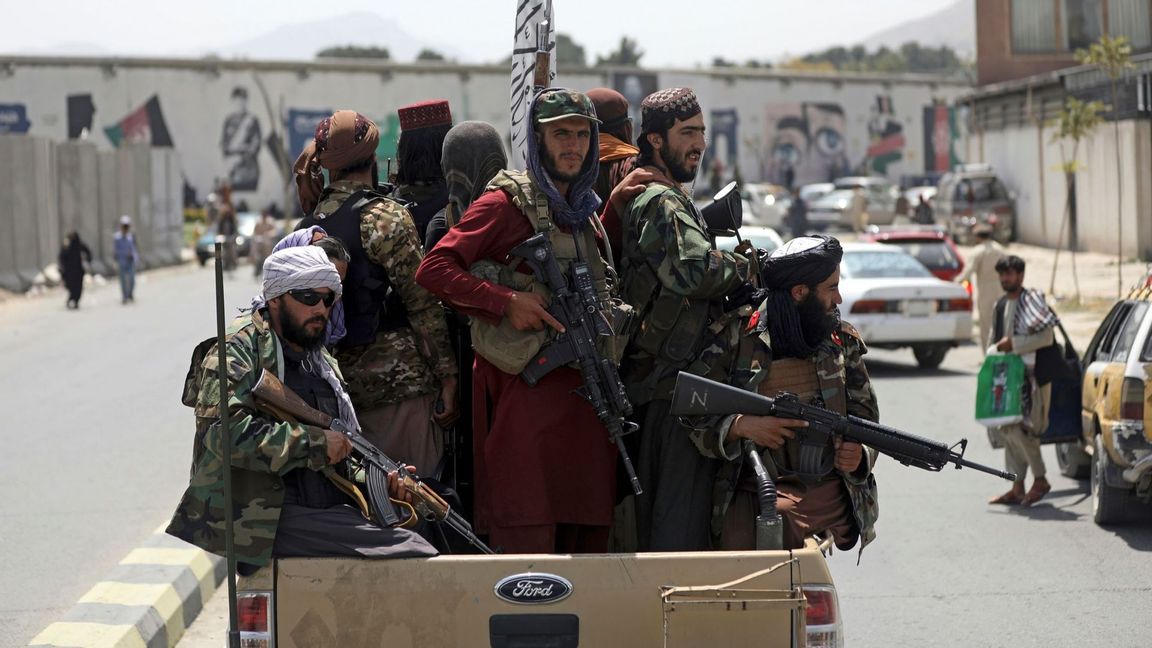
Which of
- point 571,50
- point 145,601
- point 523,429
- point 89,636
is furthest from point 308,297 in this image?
point 571,50

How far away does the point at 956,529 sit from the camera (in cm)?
951

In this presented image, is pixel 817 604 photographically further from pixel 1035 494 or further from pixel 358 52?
pixel 358 52

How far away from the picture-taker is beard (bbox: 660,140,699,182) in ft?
16.8

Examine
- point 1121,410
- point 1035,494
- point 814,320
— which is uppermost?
point 814,320

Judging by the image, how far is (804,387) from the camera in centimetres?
488

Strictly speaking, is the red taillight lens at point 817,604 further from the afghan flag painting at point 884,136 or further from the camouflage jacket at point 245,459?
the afghan flag painting at point 884,136

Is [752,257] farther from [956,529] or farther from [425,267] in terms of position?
[956,529]

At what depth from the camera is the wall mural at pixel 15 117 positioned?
2484 inches

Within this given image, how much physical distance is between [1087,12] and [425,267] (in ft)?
127

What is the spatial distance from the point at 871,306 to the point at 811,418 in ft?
43.6

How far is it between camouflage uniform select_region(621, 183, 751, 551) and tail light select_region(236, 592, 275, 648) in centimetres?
141

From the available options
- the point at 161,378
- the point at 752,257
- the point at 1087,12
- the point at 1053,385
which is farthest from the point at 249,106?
the point at 752,257

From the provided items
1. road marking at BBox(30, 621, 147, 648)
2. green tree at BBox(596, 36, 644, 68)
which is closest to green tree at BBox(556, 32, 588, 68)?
green tree at BBox(596, 36, 644, 68)

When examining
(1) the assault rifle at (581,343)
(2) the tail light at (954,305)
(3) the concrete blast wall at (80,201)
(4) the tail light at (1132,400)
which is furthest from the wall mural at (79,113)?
(1) the assault rifle at (581,343)
